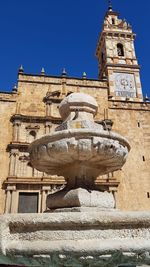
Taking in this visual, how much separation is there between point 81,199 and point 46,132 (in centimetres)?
1295

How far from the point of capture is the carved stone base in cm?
309

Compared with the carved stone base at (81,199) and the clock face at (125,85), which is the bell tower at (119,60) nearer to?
the clock face at (125,85)

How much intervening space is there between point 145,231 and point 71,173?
1407mm

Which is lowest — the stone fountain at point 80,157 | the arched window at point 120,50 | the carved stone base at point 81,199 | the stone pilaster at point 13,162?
the carved stone base at point 81,199

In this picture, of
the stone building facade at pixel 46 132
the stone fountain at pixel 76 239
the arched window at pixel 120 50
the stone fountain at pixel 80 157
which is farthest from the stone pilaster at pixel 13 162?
the arched window at pixel 120 50

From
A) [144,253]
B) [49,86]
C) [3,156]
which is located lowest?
[144,253]

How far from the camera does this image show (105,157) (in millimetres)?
3174

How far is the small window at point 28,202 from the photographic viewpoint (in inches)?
547

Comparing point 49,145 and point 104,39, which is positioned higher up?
point 104,39

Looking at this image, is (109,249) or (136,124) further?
(136,124)

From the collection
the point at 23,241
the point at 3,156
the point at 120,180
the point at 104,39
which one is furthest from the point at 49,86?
the point at 23,241

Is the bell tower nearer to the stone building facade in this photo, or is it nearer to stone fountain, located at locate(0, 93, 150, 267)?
the stone building facade

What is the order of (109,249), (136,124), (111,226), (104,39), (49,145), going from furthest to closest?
(104,39) → (136,124) → (49,145) → (111,226) → (109,249)

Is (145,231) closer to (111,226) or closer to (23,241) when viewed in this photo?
(111,226)
